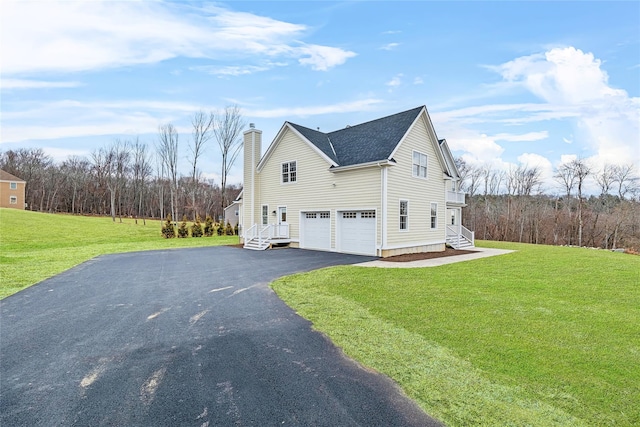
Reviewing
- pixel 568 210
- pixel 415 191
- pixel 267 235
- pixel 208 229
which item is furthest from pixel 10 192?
pixel 568 210

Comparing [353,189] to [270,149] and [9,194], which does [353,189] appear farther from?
[9,194]

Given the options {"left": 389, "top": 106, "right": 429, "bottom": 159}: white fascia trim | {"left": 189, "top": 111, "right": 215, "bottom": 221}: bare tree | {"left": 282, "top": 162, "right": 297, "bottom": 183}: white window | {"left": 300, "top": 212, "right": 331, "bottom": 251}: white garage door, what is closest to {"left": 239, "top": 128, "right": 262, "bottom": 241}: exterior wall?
{"left": 282, "top": 162, "right": 297, "bottom": 183}: white window

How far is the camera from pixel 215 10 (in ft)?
38.8

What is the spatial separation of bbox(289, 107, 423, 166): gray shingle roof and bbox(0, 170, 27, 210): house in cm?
4797

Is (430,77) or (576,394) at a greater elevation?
(430,77)

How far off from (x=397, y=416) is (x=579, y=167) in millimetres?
44324

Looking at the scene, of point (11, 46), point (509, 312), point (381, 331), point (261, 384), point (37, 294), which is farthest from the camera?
point (11, 46)

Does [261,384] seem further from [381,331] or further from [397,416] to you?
[381,331]

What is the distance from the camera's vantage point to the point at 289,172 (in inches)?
728

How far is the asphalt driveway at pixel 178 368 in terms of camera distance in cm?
282

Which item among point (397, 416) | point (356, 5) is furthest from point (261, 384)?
point (356, 5)

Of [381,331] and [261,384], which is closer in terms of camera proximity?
[261,384]

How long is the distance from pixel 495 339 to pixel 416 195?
12358 millimetres

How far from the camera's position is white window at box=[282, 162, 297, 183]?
1830 centimetres
